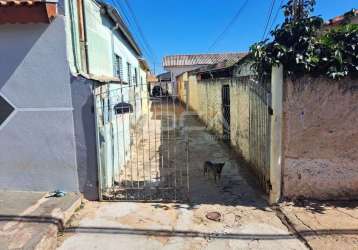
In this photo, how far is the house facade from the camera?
4.64 m

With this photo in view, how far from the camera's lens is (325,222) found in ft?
13.5

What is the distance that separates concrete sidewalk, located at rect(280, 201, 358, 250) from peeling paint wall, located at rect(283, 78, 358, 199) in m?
0.24

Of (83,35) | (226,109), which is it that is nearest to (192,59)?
(226,109)

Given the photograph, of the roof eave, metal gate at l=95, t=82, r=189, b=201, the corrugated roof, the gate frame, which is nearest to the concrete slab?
the gate frame

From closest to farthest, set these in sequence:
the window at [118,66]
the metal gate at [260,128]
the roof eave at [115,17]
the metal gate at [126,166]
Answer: the metal gate at [260,128] < the metal gate at [126,166] < the roof eave at [115,17] < the window at [118,66]

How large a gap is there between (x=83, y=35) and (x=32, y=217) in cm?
323

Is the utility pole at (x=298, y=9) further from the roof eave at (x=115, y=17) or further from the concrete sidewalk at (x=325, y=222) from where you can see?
the roof eave at (x=115, y=17)

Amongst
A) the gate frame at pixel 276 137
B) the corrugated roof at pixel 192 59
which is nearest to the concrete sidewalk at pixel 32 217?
the gate frame at pixel 276 137

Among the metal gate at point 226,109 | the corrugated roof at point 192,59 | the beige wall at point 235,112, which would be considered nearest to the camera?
the beige wall at point 235,112

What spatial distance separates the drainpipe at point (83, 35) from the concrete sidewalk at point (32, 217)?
2.39m

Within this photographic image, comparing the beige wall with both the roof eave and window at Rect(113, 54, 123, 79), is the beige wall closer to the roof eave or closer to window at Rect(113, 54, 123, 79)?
window at Rect(113, 54, 123, 79)

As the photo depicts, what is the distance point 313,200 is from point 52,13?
5.22 m

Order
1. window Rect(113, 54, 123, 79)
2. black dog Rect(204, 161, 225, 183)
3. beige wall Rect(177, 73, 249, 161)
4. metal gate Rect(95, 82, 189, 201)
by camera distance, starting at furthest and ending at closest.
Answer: window Rect(113, 54, 123, 79) → beige wall Rect(177, 73, 249, 161) → black dog Rect(204, 161, 225, 183) → metal gate Rect(95, 82, 189, 201)

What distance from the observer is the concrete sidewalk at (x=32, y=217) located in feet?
11.7
